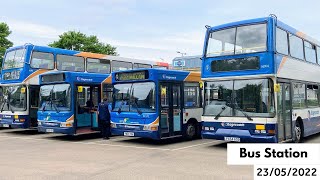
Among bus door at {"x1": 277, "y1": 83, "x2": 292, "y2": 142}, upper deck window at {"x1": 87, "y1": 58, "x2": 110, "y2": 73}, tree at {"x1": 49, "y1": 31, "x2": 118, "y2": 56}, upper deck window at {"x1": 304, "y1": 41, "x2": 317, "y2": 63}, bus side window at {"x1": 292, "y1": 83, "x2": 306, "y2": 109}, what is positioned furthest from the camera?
tree at {"x1": 49, "y1": 31, "x2": 118, "y2": 56}

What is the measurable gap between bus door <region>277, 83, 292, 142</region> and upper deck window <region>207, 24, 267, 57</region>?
154 centimetres

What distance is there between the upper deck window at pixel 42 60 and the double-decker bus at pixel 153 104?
5475mm

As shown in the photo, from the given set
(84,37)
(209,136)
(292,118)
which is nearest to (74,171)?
(209,136)

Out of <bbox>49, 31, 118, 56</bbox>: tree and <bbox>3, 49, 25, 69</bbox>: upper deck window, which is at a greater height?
<bbox>49, 31, 118, 56</bbox>: tree

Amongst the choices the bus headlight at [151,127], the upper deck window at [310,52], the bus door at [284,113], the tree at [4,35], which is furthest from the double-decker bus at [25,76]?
the tree at [4,35]

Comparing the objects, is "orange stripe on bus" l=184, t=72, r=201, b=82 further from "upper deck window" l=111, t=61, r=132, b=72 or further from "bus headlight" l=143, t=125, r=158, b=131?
"upper deck window" l=111, t=61, r=132, b=72

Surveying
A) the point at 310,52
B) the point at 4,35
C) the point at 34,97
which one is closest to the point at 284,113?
the point at 310,52

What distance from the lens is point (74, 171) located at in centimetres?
883

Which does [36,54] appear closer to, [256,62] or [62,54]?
[62,54]

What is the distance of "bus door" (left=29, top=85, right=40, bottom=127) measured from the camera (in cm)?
1809

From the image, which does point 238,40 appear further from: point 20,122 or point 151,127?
point 20,122

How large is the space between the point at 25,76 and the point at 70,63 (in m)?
2.54

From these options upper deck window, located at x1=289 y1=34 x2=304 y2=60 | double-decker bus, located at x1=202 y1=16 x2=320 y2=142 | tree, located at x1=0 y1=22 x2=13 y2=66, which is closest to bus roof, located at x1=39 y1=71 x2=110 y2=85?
double-decker bus, located at x1=202 y1=16 x2=320 y2=142

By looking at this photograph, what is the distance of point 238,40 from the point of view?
12.0m
